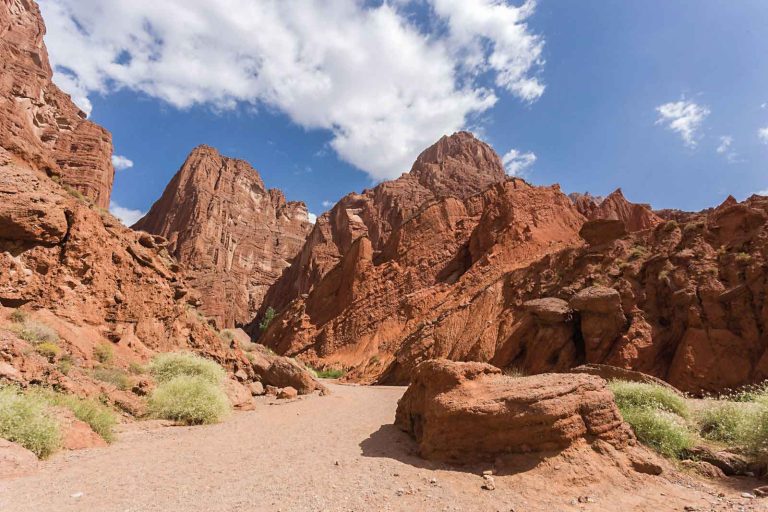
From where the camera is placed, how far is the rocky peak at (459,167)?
292ft

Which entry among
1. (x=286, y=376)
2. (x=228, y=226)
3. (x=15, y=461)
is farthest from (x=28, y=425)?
(x=228, y=226)

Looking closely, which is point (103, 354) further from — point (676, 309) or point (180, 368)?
point (676, 309)

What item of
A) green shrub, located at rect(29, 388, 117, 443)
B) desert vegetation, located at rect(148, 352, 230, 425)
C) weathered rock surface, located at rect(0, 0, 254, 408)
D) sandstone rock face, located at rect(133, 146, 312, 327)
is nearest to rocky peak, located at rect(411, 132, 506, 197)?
sandstone rock face, located at rect(133, 146, 312, 327)

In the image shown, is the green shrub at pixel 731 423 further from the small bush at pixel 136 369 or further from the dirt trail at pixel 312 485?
the small bush at pixel 136 369

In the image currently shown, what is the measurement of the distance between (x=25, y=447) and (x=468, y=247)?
138 feet

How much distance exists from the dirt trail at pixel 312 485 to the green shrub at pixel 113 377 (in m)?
3.43

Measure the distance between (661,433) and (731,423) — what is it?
209 cm

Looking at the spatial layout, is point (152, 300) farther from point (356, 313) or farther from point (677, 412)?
point (356, 313)

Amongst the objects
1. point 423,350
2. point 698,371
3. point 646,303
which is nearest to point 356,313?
point 423,350

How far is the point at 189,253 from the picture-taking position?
267 ft

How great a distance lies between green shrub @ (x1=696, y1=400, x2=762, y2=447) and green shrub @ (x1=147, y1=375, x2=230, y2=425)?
1112 centimetres

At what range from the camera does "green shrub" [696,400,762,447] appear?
6.72m

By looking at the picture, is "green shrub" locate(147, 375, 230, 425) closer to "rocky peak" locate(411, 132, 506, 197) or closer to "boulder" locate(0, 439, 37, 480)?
"boulder" locate(0, 439, 37, 480)

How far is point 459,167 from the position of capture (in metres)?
94.9
